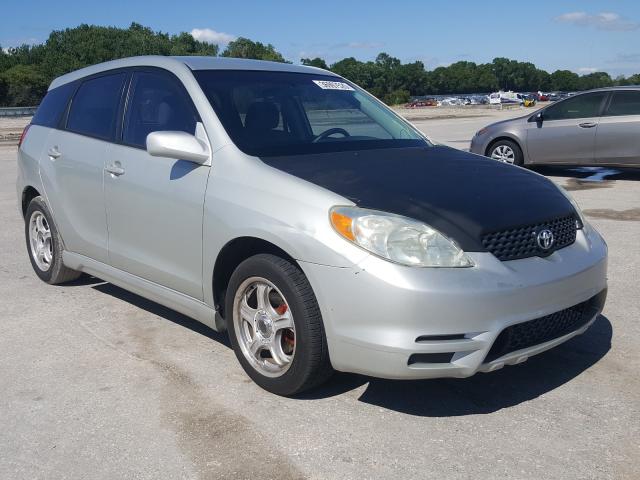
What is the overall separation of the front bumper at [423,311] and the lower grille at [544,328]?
0.15 feet

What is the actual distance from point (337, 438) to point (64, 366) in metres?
1.88

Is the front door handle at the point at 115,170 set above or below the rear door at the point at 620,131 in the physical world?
above

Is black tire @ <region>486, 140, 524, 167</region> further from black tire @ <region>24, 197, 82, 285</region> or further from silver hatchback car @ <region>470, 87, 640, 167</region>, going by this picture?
black tire @ <region>24, 197, 82, 285</region>

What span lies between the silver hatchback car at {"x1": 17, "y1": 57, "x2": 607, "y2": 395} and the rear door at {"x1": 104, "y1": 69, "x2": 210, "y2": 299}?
0.04ft

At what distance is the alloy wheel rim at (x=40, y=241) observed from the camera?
609 cm

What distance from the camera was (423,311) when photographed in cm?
331

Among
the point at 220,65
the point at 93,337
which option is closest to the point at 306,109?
the point at 220,65

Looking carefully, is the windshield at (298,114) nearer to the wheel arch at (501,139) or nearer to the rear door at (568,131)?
the rear door at (568,131)

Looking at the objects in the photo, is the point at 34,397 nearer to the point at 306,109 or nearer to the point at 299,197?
the point at 299,197

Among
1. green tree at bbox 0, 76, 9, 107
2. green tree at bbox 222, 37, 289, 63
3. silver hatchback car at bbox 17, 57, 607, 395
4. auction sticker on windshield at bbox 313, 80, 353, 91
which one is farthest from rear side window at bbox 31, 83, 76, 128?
green tree at bbox 222, 37, 289, 63

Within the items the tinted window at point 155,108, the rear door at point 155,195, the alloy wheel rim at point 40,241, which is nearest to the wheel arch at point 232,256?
the rear door at point 155,195

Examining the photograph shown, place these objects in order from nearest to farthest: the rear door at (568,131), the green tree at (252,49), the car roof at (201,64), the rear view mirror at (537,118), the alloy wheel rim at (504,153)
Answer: the car roof at (201,64) < the rear door at (568,131) < the rear view mirror at (537,118) < the alloy wheel rim at (504,153) < the green tree at (252,49)

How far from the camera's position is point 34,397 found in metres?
3.99

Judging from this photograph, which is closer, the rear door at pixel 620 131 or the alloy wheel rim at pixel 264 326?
the alloy wheel rim at pixel 264 326
